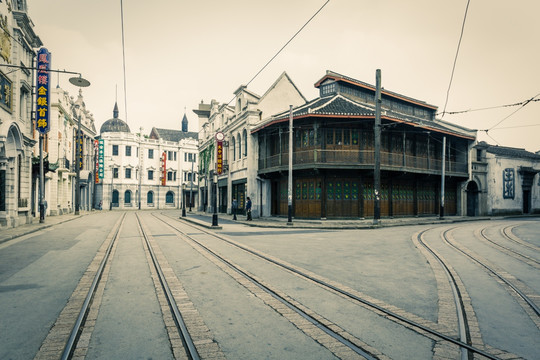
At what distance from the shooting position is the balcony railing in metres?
23.5

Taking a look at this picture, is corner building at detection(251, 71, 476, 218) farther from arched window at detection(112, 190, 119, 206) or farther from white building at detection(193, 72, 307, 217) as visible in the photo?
arched window at detection(112, 190, 119, 206)

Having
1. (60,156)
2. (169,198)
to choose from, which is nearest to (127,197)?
(169,198)

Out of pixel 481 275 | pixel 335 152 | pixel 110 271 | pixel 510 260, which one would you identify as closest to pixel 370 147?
pixel 335 152

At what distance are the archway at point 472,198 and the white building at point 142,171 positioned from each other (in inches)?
1489

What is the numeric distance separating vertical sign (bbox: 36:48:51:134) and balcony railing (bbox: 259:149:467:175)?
14.5m

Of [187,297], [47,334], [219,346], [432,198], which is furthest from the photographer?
[432,198]

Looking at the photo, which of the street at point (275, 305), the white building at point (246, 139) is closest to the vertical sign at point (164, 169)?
the white building at point (246, 139)

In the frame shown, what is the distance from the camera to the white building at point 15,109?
647 inches

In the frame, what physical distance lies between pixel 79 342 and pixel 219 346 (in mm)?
1537

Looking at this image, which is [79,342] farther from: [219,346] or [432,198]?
[432,198]

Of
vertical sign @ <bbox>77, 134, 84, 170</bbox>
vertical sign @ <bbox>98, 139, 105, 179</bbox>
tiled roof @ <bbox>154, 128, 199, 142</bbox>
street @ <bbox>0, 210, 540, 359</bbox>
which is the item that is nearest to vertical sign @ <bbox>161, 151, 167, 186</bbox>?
tiled roof @ <bbox>154, 128, 199, 142</bbox>

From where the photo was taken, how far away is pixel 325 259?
360 inches

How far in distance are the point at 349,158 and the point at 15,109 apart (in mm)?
19307

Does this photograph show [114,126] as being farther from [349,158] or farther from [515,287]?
[515,287]
